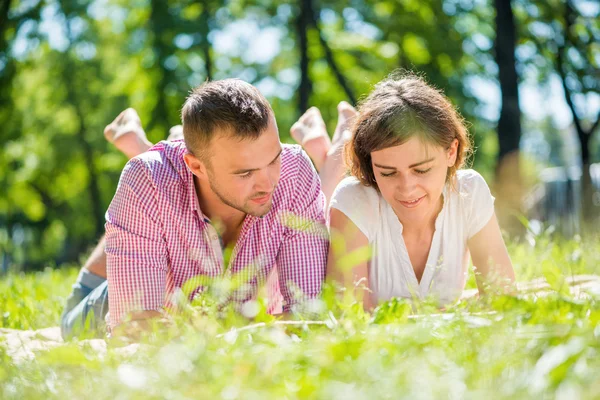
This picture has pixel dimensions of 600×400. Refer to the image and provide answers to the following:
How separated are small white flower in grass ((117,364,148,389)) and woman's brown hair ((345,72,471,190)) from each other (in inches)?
82.1

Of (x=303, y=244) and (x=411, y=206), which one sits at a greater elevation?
(x=411, y=206)

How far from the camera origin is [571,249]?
192 inches

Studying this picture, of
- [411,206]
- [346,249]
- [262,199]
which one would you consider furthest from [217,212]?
[411,206]

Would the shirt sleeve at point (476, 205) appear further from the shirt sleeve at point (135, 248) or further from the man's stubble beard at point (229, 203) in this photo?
the shirt sleeve at point (135, 248)

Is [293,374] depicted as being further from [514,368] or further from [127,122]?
[127,122]

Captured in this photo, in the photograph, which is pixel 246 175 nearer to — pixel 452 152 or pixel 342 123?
pixel 452 152

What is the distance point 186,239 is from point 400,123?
3.79 ft

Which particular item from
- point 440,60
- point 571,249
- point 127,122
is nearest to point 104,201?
point 440,60

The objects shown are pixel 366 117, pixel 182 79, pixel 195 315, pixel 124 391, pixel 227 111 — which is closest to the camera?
pixel 124 391

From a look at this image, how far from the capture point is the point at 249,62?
59.7 ft

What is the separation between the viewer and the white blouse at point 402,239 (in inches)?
138

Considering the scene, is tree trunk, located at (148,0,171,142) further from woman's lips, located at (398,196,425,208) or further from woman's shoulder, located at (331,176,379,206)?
woman's lips, located at (398,196,425,208)

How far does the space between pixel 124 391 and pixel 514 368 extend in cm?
77

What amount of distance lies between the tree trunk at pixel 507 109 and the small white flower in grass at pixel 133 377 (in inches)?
307
